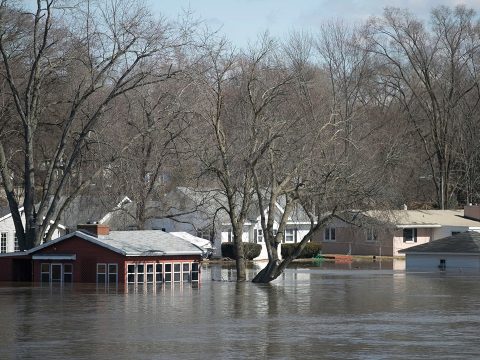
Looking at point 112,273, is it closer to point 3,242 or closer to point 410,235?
point 3,242

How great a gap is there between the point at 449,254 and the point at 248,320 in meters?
38.5

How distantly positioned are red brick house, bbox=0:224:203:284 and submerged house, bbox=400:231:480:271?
22496mm

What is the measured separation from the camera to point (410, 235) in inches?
3740

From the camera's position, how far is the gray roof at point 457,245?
3157 inches

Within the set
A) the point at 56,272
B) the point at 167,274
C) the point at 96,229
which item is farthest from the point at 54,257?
the point at 167,274

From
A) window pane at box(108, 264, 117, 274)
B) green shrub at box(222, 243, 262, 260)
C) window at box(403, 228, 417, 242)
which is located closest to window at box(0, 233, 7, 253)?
green shrub at box(222, 243, 262, 260)

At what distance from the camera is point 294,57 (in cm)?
10831

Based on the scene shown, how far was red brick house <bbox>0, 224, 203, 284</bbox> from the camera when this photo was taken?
62531 mm

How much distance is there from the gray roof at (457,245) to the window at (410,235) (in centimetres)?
1145

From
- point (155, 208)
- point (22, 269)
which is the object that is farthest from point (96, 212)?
point (22, 269)

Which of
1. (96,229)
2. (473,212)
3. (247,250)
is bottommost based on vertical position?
(247,250)

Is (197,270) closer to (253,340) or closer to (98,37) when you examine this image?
(98,37)

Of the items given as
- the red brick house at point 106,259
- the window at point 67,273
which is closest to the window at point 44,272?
the red brick house at point 106,259

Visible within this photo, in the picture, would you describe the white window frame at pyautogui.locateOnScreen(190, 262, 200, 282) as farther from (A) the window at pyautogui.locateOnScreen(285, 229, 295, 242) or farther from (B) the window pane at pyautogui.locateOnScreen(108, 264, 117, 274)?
(A) the window at pyautogui.locateOnScreen(285, 229, 295, 242)
